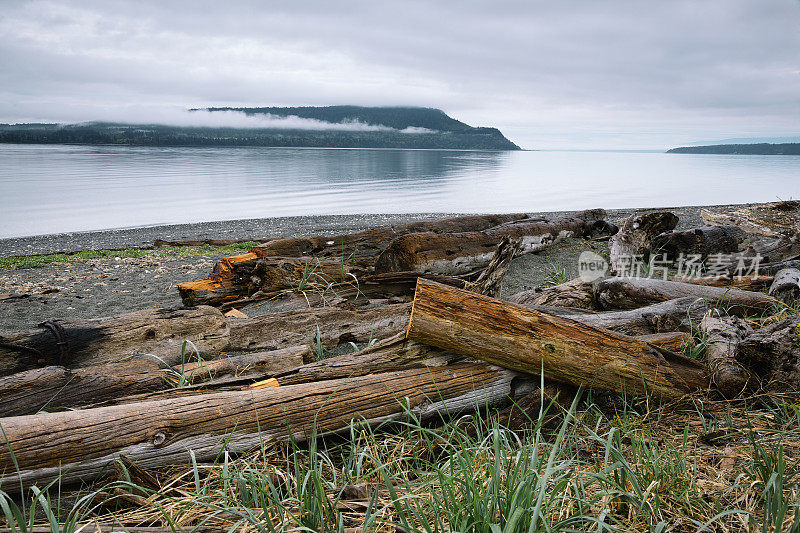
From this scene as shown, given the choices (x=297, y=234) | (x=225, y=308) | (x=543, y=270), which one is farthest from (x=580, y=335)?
(x=297, y=234)

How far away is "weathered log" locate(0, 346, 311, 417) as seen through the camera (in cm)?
275

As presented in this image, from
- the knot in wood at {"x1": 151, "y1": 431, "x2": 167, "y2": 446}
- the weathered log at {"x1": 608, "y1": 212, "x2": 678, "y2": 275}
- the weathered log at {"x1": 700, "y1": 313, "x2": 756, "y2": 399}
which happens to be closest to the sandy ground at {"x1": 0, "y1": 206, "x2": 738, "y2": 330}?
the weathered log at {"x1": 608, "y1": 212, "x2": 678, "y2": 275}

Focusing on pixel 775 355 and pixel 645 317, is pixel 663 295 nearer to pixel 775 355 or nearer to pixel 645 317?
pixel 645 317

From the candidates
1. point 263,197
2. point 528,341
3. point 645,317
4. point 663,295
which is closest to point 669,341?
point 645,317

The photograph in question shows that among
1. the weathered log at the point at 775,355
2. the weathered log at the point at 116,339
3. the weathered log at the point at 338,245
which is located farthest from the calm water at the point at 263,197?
the weathered log at the point at 775,355

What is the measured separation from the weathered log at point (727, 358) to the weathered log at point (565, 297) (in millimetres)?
1194

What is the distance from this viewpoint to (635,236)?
25.9 ft

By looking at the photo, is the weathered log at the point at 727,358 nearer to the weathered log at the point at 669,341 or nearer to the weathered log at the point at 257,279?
the weathered log at the point at 669,341

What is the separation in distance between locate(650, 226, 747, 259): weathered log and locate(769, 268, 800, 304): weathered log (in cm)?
252

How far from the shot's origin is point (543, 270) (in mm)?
7684

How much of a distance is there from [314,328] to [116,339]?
1.45 metres

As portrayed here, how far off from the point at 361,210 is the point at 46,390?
68.8 ft

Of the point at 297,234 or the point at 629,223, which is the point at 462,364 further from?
the point at 297,234

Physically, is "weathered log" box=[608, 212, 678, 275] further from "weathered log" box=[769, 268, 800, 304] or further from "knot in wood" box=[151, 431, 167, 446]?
"knot in wood" box=[151, 431, 167, 446]
